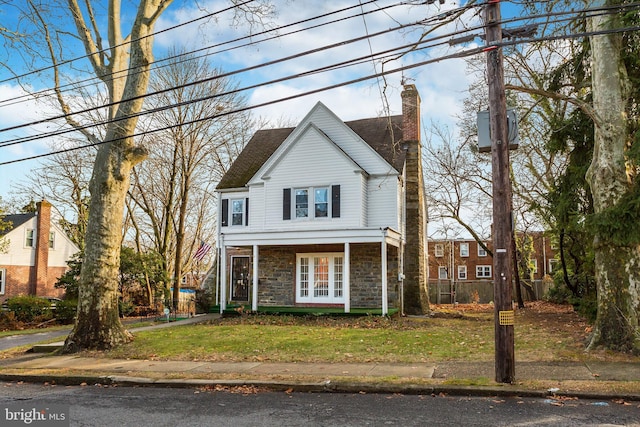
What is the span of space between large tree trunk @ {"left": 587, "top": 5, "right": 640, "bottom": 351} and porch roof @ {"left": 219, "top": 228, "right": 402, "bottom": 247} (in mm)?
8845

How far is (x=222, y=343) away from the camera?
13.2 meters

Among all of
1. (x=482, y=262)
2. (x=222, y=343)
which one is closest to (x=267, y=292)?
(x=222, y=343)

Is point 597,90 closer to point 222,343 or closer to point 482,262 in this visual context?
point 222,343

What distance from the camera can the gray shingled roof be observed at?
2200 centimetres

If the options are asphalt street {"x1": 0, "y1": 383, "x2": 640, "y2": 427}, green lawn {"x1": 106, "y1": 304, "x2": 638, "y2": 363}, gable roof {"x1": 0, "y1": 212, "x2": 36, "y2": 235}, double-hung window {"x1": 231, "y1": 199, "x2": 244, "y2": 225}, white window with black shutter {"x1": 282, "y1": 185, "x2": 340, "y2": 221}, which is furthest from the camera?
gable roof {"x1": 0, "y1": 212, "x2": 36, "y2": 235}

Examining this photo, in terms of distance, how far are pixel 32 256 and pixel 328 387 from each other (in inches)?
1362

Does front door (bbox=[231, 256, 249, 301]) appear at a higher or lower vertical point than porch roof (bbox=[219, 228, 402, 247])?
lower

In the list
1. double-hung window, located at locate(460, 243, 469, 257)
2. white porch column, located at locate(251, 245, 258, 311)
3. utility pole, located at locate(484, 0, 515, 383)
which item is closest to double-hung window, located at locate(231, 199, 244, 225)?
white porch column, located at locate(251, 245, 258, 311)

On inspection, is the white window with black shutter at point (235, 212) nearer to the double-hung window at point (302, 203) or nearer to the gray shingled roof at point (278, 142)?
the gray shingled roof at point (278, 142)

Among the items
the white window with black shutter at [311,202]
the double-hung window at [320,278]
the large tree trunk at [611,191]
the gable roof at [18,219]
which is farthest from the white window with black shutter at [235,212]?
the gable roof at [18,219]

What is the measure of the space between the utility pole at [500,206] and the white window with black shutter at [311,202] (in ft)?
41.1

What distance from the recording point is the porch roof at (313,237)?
1895cm

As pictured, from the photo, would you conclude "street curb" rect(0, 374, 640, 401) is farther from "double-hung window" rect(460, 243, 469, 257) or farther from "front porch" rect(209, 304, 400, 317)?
"double-hung window" rect(460, 243, 469, 257)

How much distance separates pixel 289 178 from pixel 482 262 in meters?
32.9
